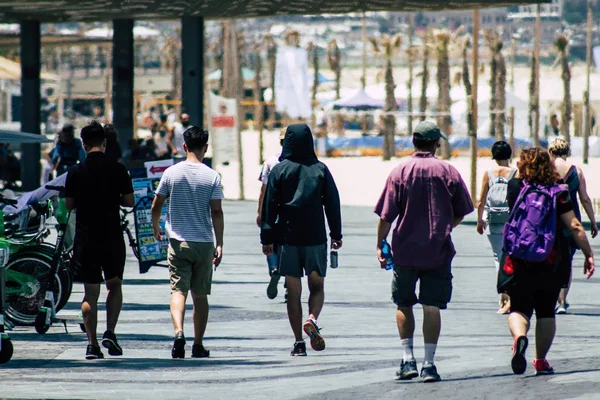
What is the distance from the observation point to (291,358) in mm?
9398

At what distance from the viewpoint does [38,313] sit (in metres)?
10.7

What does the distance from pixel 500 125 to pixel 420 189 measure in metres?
54.3

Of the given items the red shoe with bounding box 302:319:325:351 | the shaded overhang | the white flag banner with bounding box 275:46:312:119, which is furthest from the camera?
the white flag banner with bounding box 275:46:312:119

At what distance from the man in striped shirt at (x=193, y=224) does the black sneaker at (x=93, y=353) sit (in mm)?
579

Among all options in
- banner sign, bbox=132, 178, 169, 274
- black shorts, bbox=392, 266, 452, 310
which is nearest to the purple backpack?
black shorts, bbox=392, 266, 452, 310

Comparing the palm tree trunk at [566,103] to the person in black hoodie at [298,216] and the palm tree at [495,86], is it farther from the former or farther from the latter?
the person in black hoodie at [298,216]

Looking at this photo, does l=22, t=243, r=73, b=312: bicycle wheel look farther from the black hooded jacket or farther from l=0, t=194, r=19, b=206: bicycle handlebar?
the black hooded jacket

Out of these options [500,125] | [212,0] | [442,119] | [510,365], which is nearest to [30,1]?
[212,0]

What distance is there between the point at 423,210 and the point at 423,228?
0.11m

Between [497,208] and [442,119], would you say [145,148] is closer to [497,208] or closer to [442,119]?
[497,208]

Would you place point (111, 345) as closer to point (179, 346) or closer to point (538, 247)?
point (179, 346)

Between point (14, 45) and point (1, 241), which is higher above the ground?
point (14, 45)

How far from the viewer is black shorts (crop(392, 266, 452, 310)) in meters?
8.64

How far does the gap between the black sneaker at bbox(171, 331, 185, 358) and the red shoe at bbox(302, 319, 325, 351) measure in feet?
2.91
